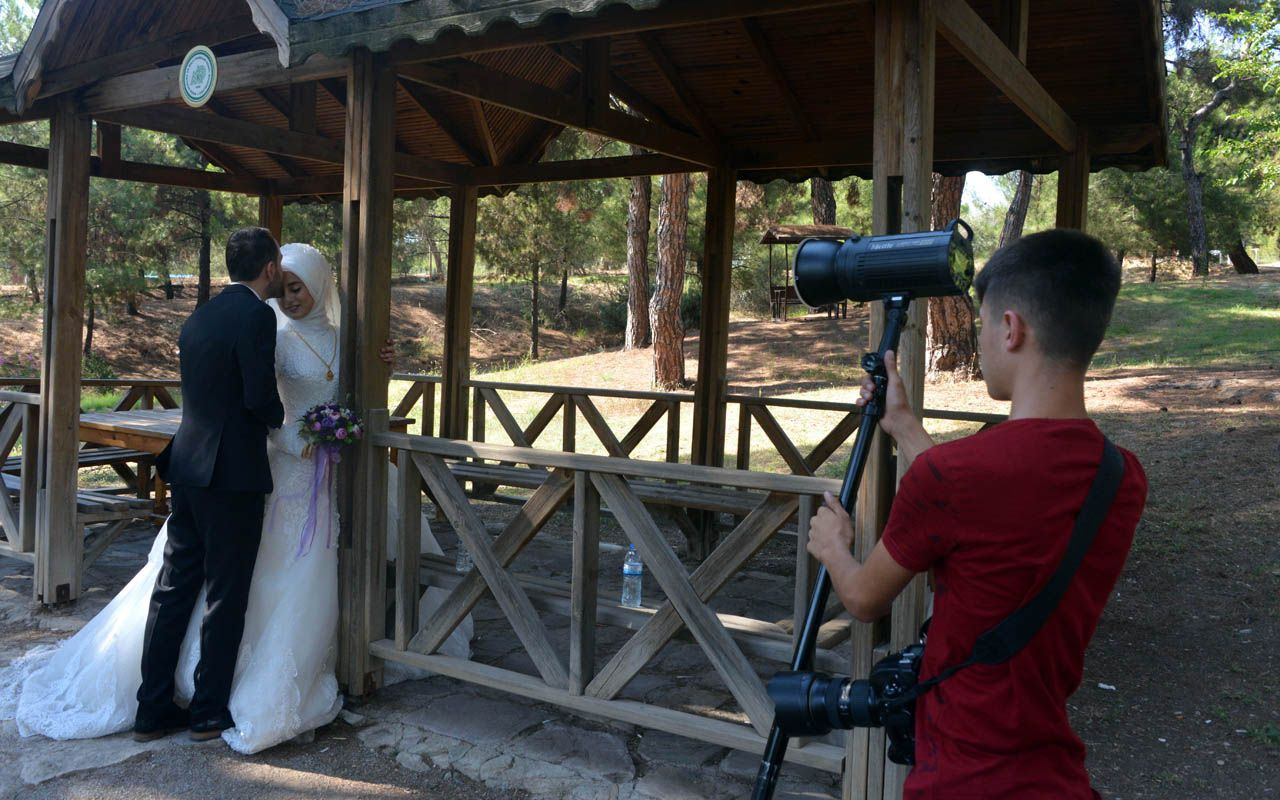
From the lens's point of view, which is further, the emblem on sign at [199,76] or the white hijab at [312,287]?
the emblem on sign at [199,76]

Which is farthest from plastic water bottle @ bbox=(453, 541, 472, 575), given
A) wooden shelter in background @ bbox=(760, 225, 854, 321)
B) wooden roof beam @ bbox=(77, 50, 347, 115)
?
wooden shelter in background @ bbox=(760, 225, 854, 321)

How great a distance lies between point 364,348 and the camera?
15.8ft

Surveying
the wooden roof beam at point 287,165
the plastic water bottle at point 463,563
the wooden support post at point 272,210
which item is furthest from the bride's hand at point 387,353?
the wooden support post at point 272,210

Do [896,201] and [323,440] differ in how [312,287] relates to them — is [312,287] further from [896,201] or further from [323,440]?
[896,201]

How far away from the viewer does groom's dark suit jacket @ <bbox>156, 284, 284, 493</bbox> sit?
4.21 metres

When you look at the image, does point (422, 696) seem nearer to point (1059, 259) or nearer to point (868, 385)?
point (868, 385)

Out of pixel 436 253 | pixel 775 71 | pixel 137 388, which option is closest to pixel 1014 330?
pixel 775 71

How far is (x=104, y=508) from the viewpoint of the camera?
6.39 metres

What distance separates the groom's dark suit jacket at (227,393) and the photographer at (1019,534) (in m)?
3.08

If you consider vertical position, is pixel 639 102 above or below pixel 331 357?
above

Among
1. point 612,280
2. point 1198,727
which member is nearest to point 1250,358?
point 1198,727

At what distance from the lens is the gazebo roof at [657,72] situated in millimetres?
4445

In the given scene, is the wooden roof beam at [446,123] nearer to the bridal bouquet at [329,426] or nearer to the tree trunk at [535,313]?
the bridal bouquet at [329,426]

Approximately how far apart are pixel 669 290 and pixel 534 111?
10.9 m
